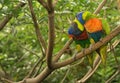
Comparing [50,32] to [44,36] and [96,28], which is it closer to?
[96,28]

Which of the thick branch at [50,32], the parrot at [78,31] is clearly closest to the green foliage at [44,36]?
the parrot at [78,31]

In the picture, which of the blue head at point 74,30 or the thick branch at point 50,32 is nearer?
the thick branch at point 50,32

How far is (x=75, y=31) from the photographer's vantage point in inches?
61.9

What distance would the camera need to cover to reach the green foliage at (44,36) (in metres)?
1.66

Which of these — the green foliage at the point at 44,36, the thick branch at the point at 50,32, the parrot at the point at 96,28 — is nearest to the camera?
the thick branch at the point at 50,32

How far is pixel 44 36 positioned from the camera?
212cm

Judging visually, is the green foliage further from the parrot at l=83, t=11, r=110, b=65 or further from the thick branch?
the thick branch

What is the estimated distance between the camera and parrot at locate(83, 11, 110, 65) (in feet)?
4.96

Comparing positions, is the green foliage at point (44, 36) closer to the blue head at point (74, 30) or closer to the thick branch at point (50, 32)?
the blue head at point (74, 30)

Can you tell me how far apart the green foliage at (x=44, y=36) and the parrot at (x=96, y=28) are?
82mm

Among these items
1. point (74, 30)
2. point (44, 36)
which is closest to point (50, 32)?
point (74, 30)

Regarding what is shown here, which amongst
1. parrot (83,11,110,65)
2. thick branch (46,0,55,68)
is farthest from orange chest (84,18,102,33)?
thick branch (46,0,55,68)

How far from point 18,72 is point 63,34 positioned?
0.84 metres

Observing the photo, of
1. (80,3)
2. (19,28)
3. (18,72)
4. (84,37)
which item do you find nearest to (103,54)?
(84,37)
